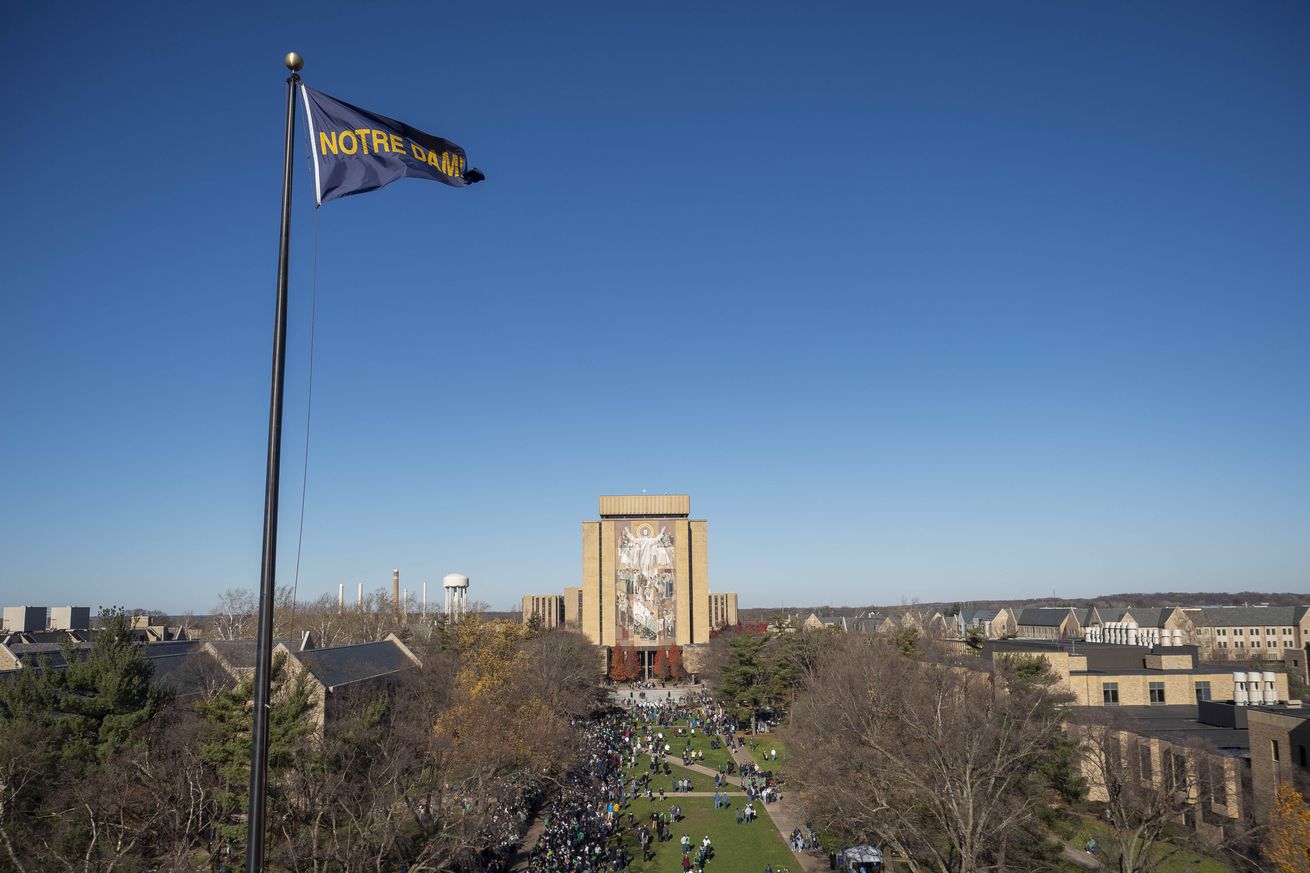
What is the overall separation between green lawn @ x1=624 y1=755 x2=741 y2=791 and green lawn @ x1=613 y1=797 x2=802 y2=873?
2.50 meters

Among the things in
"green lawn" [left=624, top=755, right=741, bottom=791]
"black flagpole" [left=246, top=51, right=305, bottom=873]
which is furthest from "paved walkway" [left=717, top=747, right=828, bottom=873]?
"black flagpole" [left=246, top=51, right=305, bottom=873]

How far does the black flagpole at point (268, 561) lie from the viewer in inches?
305

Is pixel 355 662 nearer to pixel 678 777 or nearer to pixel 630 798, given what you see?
pixel 630 798

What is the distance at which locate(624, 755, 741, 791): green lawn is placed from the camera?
156 feet

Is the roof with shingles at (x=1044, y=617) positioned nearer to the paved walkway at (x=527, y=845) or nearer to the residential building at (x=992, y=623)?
the residential building at (x=992, y=623)

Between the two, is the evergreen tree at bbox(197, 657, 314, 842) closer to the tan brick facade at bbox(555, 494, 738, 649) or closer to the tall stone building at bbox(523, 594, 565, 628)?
the tan brick facade at bbox(555, 494, 738, 649)

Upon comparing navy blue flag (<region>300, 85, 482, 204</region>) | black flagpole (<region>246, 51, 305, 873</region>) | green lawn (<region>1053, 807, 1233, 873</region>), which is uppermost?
navy blue flag (<region>300, 85, 482, 204</region>)

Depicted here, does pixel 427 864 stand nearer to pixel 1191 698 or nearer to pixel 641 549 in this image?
pixel 1191 698

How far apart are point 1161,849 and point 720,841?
58.6 ft

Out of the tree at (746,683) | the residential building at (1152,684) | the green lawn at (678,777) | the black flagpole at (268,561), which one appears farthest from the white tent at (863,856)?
the tree at (746,683)

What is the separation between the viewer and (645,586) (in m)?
105

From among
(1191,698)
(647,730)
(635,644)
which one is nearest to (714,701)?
(647,730)

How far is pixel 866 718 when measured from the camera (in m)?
34.0

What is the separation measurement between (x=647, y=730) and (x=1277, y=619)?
8661cm
